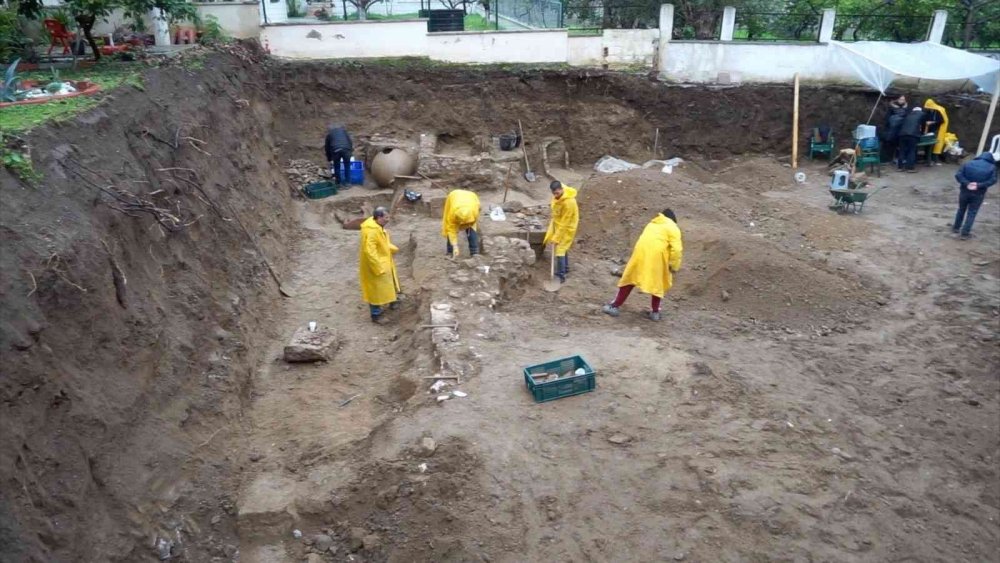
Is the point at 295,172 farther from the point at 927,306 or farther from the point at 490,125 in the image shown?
the point at 927,306

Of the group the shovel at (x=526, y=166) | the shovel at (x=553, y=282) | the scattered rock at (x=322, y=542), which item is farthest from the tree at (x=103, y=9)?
the scattered rock at (x=322, y=542)

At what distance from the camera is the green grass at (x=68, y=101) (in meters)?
6.55

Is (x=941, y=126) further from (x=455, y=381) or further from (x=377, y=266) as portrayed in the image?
(x=455, y=381)

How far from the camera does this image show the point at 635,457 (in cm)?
606

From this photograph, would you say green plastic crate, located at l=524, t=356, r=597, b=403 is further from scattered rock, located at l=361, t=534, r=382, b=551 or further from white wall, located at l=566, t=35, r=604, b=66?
white wall, located at l=566, t=35, r=604, b=66

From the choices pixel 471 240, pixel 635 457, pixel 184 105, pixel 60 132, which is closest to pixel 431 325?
pixel 471 240

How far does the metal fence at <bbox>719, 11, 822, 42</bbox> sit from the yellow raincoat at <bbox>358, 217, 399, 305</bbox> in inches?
571

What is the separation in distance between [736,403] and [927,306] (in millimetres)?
4225

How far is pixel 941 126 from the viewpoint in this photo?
1490cm

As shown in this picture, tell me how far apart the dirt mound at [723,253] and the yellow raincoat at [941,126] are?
5.01m

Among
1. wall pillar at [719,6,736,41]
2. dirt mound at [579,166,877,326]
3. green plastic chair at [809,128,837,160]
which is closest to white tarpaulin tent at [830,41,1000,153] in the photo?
green plastic chair at [809,128,837,160]

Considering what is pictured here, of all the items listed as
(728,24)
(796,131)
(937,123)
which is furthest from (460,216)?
(937,123)

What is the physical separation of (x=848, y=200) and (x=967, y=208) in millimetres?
1830

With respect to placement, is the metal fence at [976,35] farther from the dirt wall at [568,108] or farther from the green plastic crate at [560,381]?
the green plastic crate at [560,381]
